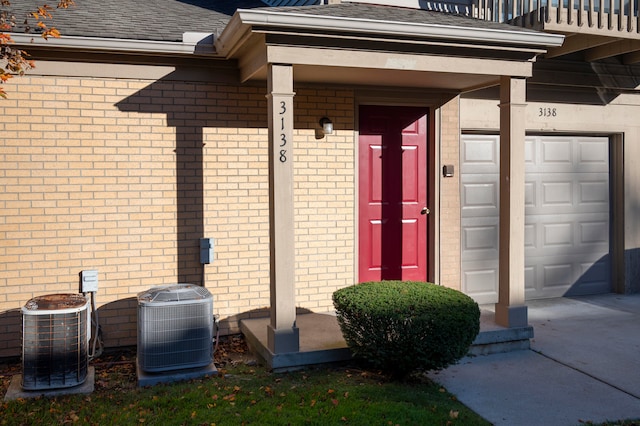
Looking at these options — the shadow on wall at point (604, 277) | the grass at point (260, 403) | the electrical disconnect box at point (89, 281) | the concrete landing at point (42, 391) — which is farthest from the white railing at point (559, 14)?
the concrete landing at point (42, 391)

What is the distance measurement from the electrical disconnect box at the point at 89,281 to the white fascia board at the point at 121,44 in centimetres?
224

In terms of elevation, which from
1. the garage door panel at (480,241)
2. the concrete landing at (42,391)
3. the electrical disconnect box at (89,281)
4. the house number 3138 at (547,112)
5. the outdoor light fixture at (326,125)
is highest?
the house number 3138 at (547,112)

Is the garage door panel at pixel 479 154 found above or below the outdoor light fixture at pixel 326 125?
below

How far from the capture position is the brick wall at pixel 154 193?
21.4 ft

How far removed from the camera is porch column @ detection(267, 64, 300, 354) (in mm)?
5910

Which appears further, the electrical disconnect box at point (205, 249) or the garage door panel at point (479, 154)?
the garage door panel at point (479, 154)

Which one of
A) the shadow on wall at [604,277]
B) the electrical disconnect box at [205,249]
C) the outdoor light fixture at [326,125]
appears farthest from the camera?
the shadow on wall at [604,277]

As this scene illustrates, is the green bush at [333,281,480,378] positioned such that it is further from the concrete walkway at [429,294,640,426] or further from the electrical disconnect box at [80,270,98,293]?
the electrical disconnect box at [80,270,98,293]

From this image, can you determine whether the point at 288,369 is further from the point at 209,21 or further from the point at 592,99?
the point at 592,99

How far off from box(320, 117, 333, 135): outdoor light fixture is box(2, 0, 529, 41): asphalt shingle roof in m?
1.25

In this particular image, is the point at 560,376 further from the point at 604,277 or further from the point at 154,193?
the point at 154,193

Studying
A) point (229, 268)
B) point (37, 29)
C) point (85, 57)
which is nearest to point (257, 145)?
point (229, 268)

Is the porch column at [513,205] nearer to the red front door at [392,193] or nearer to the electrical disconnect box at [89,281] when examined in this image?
the red front door at [392,193]

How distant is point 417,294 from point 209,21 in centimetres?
428
